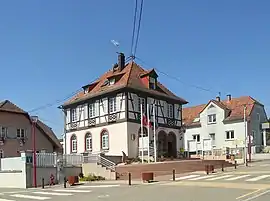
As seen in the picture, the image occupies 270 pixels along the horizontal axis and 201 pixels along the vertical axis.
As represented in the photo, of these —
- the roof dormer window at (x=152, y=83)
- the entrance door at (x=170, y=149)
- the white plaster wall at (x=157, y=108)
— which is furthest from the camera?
the entrance door at (x=170, y=149)

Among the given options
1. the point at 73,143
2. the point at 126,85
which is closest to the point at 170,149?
the point at 126,85

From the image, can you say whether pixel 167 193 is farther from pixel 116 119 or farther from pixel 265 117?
pixel 265 117

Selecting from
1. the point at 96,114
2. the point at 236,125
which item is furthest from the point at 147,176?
the point at 236,125

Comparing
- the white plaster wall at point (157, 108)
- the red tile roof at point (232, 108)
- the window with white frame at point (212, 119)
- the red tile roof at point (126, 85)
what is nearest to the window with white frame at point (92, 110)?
the red tile roof at point (126, 85)

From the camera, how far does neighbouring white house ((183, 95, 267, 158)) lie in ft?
209

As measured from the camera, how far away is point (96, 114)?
159 feet

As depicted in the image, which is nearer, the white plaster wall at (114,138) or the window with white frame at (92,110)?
the white plaster wall at (114,138)

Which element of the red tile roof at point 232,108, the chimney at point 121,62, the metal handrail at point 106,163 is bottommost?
the metal handrail at point 106,163

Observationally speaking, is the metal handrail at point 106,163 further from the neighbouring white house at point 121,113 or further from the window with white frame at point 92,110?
the window with white frame at point 92,110

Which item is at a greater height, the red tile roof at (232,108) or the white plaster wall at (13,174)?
the red tile roof at (232,108)

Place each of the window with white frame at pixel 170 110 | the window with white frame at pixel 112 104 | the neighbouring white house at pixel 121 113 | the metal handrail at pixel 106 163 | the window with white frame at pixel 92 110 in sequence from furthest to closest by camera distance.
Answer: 1. the window with white frame at pixel 170 110
2. the window with white frame at pixel 92 110
3. the window with white frame at pixel 112 104
4. the neighbouring white house at pixel 121 113
5. the metal handrail at pixel 106 163

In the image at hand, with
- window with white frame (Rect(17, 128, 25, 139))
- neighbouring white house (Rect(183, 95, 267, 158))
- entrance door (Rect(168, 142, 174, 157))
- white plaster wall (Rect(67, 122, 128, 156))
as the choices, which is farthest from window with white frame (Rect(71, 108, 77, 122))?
neighbouring white house (Rect(183, 95, 267, 158))

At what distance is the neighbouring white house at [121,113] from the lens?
44.9 metres

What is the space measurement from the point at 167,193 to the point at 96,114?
28.2 metres
